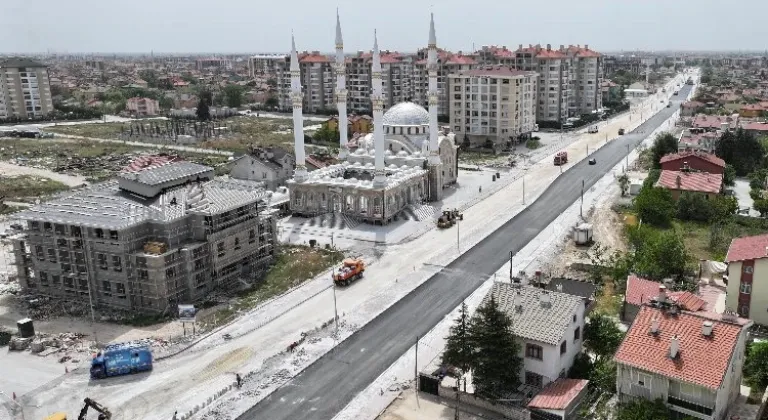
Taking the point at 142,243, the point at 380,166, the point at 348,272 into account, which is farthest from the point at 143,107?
the point at 348,272

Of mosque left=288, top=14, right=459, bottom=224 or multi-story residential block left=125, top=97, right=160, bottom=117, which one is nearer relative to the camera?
mosque left=288, top=14, right=459, bottom=224

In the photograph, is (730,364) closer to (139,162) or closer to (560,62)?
(139,162)

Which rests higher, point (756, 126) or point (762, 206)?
point (756, 126)

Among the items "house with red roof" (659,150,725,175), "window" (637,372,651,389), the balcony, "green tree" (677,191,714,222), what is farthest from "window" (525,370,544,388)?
"house with red roof" (659,150,725,175)

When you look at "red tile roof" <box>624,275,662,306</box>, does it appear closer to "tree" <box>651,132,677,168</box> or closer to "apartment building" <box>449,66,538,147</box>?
"tree" <box>651,132,677,168</box>

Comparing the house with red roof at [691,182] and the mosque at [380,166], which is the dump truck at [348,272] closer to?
the mosque at [380,166]

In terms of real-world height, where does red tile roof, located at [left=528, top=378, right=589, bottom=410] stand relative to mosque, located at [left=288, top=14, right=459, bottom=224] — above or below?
below

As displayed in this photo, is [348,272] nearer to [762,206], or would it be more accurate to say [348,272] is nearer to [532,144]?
[762,206]

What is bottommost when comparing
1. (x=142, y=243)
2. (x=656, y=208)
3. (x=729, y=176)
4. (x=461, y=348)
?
(x=729, y=176)
